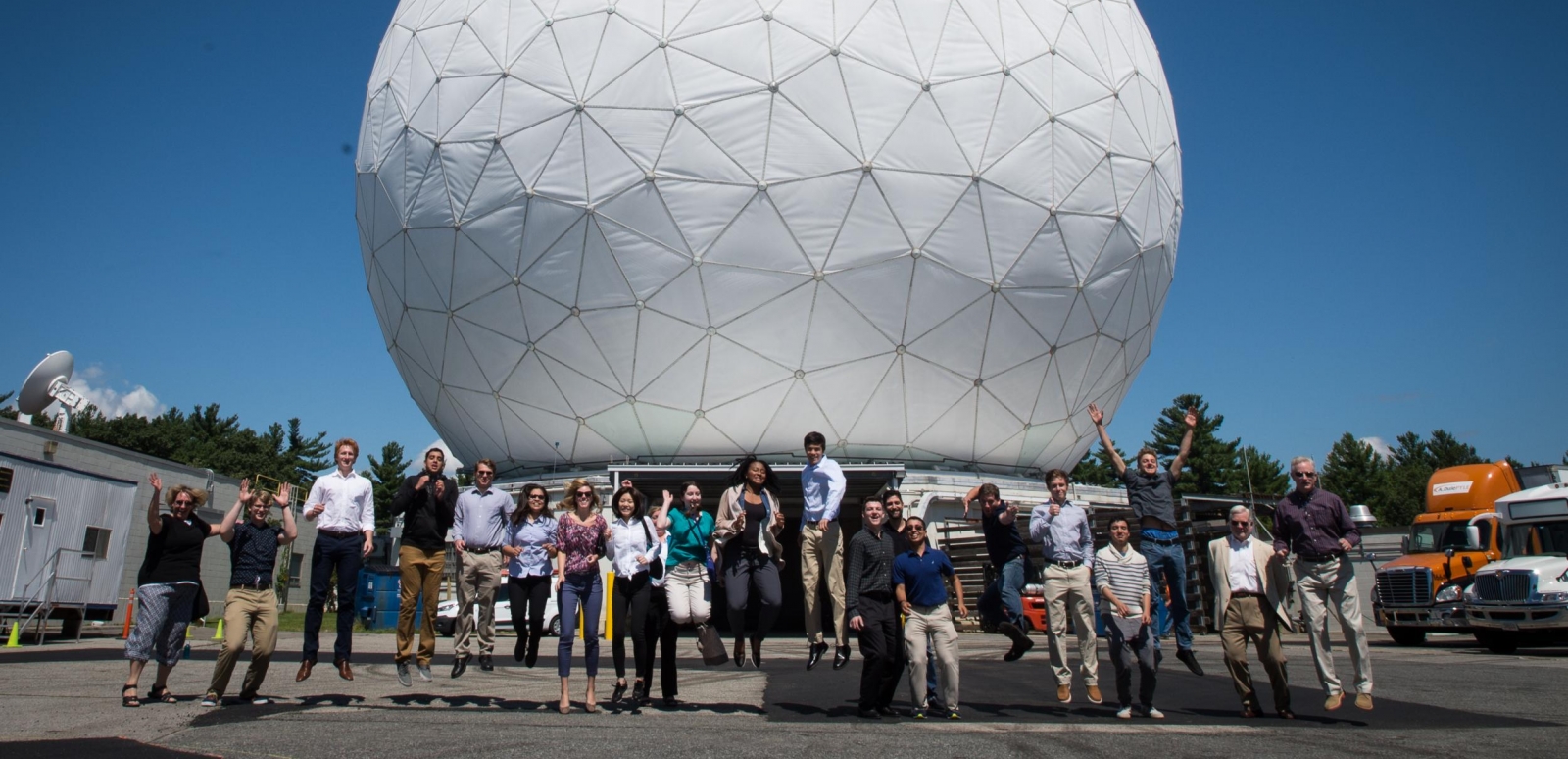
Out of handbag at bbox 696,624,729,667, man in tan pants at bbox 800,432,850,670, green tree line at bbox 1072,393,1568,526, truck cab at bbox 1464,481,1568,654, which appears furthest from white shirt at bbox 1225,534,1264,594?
green tree line at bbox 1072,393,1568,526

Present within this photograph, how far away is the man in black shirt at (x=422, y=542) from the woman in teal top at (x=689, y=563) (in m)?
1.90

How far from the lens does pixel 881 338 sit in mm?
17891

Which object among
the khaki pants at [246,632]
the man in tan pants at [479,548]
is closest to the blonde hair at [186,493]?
the khaki pants at [246,632]

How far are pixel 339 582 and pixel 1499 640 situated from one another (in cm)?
1687

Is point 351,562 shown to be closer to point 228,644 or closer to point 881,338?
point 228,644

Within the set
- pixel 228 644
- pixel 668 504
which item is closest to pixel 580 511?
pixel 668 504

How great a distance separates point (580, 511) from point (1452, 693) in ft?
25.6

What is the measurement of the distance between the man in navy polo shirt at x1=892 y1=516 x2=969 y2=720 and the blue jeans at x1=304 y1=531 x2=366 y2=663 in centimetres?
410

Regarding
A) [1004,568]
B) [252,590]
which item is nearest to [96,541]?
[252,590]

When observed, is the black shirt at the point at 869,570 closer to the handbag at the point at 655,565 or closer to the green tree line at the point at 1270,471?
the handbag at the point at 655,565

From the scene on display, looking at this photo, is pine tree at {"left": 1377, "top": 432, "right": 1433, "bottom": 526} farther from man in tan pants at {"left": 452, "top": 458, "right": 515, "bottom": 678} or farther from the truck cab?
man in tan pants at {"left": 452, "top": 458, "right": 515, "bottom": 678}

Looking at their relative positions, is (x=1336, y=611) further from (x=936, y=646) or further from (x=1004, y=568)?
(x=936, y=646)

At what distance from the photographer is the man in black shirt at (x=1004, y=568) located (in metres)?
9.48

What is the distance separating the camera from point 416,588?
26.6ft
